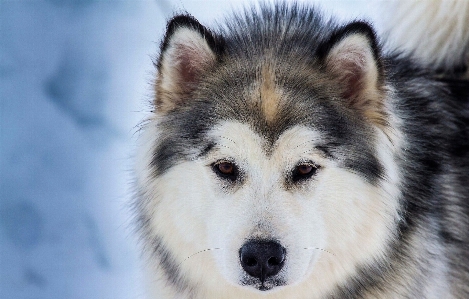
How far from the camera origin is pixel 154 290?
1496mm

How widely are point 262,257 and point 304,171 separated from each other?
211 mm

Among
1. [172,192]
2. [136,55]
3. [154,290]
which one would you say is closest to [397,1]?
[136,55]

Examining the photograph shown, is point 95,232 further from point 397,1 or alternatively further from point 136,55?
point 397,1

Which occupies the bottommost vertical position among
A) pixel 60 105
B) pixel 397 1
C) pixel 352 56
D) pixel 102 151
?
pixel 102 151

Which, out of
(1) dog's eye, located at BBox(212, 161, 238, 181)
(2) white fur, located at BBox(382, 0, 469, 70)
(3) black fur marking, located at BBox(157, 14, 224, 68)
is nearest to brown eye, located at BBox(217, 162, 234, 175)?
(1) dog's eye, located at BBox(212, 161, 238, 181)

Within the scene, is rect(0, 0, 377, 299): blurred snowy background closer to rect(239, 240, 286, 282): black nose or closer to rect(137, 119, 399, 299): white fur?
rect(137, 119, 399, 299): white fur

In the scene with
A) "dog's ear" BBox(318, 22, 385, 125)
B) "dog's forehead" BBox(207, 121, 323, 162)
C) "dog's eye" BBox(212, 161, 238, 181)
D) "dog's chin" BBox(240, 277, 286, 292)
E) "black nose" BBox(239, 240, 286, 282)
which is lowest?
"dog's chin" BBox(240, 277, 286, 292)

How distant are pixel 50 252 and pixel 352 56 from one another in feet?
4.16

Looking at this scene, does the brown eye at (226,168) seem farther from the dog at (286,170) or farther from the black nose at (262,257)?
the black nose at (262,257)

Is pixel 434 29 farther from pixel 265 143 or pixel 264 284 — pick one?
pixel 264 284

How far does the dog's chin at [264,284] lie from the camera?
116 cm

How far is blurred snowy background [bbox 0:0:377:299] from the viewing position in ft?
6.45

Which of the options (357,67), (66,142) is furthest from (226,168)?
(66,142)

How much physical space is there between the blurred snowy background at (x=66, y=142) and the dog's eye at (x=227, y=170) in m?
0.75
